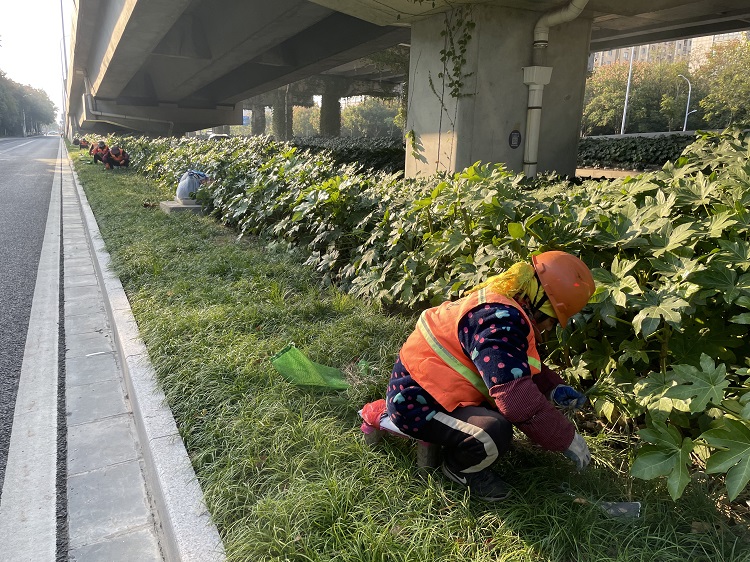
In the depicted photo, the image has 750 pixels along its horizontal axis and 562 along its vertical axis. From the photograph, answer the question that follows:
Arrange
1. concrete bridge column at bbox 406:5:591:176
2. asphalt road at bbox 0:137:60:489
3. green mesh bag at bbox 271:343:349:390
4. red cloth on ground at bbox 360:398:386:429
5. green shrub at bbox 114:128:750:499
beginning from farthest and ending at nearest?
concrete bridge column at bbox 406:5:591:176, asphalt road at bbox 0:137:60:489, green mesh bag at bbox 271:343:349:390, red cloth on ground at bbox 360:398:386:429, green shrub at bbox 114:128:750:499

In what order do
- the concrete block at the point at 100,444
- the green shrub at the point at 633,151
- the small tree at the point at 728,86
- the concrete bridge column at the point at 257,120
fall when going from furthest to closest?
the concrete bridge column at the point at 257,120 → the small tree at the point at 728,86 → the green shrub at the point at 633,151 → the concrete block at the point at 100,444

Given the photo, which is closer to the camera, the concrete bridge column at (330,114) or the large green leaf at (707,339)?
the large green leaf at (707,339)

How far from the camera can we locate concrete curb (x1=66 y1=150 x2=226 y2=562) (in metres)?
2.04

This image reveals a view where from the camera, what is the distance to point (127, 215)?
866cm

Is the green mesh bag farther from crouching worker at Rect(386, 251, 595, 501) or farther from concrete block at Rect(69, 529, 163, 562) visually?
concrete block at Rect(69, 529, 163, 562)

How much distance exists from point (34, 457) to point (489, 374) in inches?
96.8

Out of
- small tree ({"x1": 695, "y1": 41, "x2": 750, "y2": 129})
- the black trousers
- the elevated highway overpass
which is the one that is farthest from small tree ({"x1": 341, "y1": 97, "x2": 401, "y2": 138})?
the black trousers

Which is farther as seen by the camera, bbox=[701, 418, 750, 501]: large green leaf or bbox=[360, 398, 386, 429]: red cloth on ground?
bbox=[360, 398, 386, 429]: red cloth on ground

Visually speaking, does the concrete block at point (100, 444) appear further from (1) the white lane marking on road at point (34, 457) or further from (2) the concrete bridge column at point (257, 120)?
(2) the concrete bridge column at point (257, 120)

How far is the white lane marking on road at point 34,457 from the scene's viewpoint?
235cm

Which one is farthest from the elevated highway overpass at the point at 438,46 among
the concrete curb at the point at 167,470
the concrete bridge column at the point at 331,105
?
the concrete bridge column at the point at 331,105

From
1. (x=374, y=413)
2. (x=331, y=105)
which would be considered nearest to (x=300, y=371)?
(x=374, y=413)

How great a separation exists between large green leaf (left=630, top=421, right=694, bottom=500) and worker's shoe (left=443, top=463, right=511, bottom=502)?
49cm

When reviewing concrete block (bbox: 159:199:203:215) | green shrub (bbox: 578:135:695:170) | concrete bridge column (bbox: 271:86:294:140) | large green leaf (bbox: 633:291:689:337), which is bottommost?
concrete block (bbox: 159:199:203:215)
